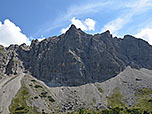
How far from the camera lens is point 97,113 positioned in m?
189

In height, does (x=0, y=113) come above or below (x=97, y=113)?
above

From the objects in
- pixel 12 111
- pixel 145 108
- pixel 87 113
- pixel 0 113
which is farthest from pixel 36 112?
pixel 145 108

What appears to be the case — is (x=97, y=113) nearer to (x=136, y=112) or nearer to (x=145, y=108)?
(x=136, y=112)

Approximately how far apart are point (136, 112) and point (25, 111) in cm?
12931

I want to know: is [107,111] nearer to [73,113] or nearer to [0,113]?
[73,113]

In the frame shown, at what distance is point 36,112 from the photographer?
197875 millimetres

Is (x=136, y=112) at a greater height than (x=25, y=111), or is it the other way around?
(x=25, y=111)

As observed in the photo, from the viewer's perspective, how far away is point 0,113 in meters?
184

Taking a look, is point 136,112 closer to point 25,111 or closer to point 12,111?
point 25,111

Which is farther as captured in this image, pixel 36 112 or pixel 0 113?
pixel 36 112

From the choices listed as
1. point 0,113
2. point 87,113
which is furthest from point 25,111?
point 87,113

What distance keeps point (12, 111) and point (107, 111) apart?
364ft

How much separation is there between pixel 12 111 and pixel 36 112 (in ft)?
90.6

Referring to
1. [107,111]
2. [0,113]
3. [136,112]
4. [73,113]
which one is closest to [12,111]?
[0,113]
